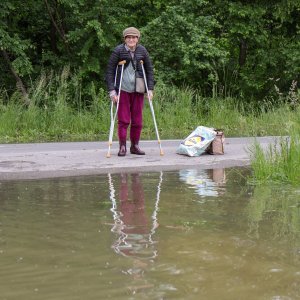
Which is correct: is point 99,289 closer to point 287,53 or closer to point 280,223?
point 280,223

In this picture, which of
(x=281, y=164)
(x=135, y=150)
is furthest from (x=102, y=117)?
(x=281, y=164)

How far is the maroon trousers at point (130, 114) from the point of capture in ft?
36.4

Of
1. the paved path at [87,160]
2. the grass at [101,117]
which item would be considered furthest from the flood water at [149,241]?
the grass at [101,117]

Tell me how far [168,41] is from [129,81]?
36.1 feet

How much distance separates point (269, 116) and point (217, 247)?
11.8 metres

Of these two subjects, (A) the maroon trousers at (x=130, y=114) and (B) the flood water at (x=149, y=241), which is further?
(A) the maroon trousers at (x=130, y=114)

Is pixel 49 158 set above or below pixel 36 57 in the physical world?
below

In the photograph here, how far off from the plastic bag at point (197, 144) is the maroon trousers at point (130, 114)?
0.78 metres

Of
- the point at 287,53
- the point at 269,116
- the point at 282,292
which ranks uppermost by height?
the point at 287,53

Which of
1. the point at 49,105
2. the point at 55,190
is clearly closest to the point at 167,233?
the point at 55,190

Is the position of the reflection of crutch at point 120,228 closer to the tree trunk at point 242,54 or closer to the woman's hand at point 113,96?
the woman's hand at point 113,96

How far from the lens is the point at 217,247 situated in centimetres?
506

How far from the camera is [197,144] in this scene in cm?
1104

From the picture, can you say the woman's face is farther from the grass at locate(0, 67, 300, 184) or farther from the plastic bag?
Answer: the grass at locate(0, 67, 300, 184)
